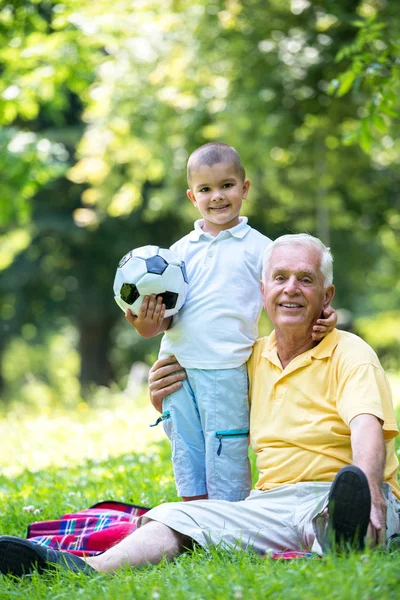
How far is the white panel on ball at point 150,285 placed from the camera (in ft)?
13.3

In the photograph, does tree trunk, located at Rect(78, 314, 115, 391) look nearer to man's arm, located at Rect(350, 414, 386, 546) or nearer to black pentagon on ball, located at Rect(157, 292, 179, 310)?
black pentagon on ball, located at Rect(157, 292, 179, 310)

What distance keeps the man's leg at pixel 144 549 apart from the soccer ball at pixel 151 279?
1.06 meters

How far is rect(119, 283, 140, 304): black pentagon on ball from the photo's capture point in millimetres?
4129

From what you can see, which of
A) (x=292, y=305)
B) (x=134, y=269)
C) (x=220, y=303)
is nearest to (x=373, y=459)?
(x=292, y=305)

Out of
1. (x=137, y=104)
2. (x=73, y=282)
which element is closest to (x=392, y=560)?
(x=137, y=104)

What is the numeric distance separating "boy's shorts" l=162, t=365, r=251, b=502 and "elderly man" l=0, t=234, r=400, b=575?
0.10 m

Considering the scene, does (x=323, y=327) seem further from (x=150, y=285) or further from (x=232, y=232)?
(x=150, y=285)

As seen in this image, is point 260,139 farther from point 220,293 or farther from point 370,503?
point 370,503

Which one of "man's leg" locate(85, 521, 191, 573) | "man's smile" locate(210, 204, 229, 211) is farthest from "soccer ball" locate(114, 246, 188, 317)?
"man's leg" locate(85, 521, 191, 573)

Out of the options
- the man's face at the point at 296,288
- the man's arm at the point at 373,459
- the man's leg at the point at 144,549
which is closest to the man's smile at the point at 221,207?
the man's face at the point at 296,288

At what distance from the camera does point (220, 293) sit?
4176 mm

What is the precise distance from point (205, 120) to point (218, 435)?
8.85 meters

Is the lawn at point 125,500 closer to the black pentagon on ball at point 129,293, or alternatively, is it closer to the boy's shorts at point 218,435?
the boy's shorts at point 218,435

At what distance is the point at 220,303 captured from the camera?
4.16m
